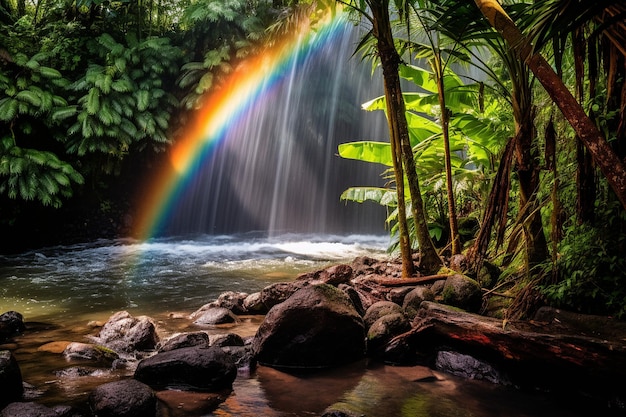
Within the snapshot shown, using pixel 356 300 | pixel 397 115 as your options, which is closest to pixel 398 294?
pixel 356 300

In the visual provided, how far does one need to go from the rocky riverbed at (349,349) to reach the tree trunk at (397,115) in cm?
45

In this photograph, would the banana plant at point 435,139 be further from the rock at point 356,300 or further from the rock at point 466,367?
the rock at point 466,367

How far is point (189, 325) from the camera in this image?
195 inches

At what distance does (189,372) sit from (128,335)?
1319 millimetres

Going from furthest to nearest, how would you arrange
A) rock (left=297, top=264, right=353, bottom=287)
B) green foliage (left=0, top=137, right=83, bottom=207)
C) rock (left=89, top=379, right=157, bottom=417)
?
green foliage (left=0, top=137, right=83, bottom=207) < rock (left=297, top=264, right=353, bottom=287) < rock (left=89, top=379, right=157, bottom=417)

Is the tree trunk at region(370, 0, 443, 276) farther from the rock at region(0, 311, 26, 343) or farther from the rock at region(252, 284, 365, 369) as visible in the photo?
the rock at region(0, 311, 26, 343)

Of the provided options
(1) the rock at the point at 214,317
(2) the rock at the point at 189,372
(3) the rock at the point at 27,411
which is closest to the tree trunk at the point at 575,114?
(2) the rock at the point at 189,372

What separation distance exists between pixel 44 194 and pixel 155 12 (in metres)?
8.37

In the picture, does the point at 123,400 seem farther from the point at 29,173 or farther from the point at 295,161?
the point at 295,161

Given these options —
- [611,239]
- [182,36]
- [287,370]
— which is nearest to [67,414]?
[287,370]

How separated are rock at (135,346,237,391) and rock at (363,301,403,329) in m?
1.47

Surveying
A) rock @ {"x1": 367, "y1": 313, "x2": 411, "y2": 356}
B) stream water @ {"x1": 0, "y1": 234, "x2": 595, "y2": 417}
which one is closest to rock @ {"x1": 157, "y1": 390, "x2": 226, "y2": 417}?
stream water @ {"x1": 0, "y1": 234, "x2": 595, "y2": 417}

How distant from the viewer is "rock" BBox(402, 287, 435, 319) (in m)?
4.24

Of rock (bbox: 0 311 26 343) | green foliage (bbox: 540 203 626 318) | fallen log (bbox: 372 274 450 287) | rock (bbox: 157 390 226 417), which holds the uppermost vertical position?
green foliage (bbox: 540 203 626 318)
